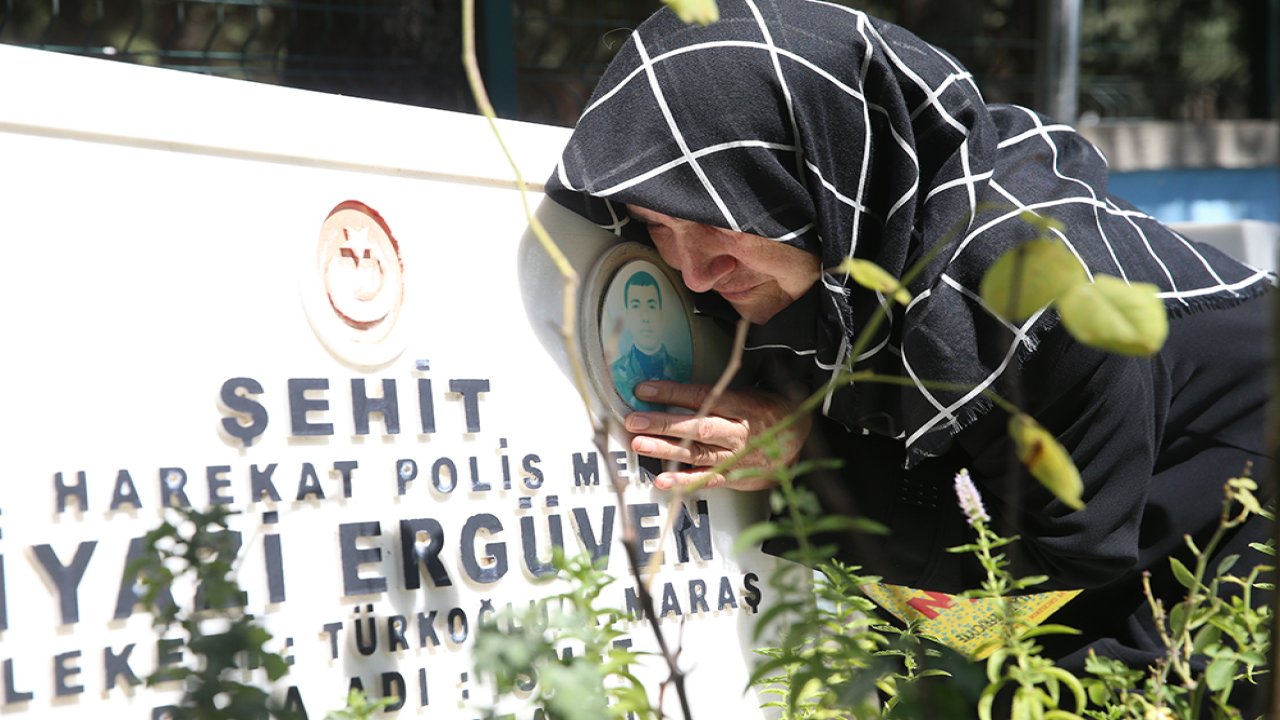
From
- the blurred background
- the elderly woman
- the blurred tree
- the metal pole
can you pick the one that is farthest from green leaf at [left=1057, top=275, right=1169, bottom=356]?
the metal pole

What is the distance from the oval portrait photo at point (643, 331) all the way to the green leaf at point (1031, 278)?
856mm

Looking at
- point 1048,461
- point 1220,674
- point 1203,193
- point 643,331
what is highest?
point 1203,193

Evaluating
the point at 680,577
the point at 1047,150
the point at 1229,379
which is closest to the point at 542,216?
the point at 680,577

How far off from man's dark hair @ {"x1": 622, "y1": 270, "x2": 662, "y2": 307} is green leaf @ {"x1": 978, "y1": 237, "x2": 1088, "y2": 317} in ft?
3.15

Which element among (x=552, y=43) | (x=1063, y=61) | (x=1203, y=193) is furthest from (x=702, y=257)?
(x=1203, y=193)

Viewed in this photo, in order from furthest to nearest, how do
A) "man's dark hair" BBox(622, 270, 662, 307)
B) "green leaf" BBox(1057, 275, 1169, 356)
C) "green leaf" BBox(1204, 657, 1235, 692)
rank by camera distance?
1. "man's dark hair" BBox(622, 270, 662, 307)
2. "green leaf" BBox(1204, 657, 1235, 692)
3. "green leaf" BBox(1057, 275, 1169, 356)

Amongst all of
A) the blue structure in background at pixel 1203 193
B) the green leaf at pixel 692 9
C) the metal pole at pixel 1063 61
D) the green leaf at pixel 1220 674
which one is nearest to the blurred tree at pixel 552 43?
the metal pole at pixel 1063 61

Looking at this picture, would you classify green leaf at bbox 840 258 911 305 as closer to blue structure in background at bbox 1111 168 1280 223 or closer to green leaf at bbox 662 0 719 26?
green leaf at bbox 662 0 719 26

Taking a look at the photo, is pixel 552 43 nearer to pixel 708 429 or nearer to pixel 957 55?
pixel 957 55

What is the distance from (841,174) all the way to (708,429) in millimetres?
377

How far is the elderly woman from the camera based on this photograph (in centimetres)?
158

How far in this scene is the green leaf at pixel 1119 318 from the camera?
0.70 meters

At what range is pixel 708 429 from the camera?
165 centimetres

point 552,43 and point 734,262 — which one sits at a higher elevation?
point 552,43
